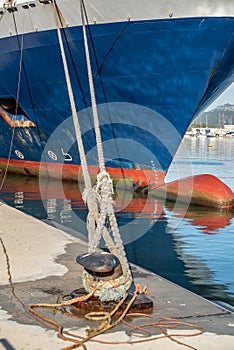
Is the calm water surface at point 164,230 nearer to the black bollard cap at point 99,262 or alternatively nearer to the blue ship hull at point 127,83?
the blue ship hull at point 127,83

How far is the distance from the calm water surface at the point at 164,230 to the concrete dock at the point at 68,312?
1528mm

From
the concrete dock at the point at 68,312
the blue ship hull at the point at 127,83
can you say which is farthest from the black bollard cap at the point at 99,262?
the blue ship hull at the point at 127,83

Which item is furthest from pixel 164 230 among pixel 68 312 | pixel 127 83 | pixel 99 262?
pixel 68 312

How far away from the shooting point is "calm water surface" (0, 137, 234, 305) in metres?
8.09

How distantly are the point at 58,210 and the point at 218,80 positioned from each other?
504cm

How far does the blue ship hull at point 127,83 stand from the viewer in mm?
12297

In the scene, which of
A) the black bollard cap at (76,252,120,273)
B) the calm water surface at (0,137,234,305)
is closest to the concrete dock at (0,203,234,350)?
the black bollard cap at (76,252,120,273)

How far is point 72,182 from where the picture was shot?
671 inches

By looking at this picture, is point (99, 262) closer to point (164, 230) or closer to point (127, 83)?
point (164, 230)

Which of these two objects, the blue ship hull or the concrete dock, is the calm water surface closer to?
the blue ship hull

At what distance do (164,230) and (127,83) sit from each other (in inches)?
153

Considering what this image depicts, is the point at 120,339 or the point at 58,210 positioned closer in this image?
the point at 120,339

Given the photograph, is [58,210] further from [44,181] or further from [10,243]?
[10,243]

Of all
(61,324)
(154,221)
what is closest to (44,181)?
(154,221)
